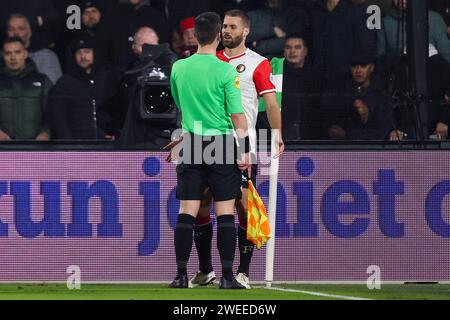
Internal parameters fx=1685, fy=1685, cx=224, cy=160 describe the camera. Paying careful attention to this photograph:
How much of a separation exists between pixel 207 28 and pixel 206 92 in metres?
0.44

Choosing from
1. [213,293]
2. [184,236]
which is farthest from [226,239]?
[213,293]

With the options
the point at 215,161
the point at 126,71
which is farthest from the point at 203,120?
the point at 126,71

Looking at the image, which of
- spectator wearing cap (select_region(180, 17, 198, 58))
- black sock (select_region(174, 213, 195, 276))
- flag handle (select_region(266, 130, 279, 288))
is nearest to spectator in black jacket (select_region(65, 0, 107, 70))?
spectator wearing cap (select_region(180, 17, 198, 58))

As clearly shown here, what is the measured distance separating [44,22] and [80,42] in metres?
0.35

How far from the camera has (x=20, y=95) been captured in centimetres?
1416

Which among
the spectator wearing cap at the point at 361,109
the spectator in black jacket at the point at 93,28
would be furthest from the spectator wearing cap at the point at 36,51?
the spectator wearing cap at the point at 361,109

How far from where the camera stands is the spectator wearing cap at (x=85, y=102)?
46.5ft

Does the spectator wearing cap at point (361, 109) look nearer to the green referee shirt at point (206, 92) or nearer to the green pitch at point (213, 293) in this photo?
the green pitch at point (213, 293)

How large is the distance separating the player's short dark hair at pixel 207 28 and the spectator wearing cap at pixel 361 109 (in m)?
2.96

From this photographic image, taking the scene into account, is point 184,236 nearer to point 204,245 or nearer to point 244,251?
point 204,245

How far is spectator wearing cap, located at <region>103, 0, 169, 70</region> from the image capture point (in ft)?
46.6

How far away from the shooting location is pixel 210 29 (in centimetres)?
1147

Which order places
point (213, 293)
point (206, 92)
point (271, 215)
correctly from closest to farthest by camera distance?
1. point (213, 293)
2. point (206, 92)
3. point (271, 215)

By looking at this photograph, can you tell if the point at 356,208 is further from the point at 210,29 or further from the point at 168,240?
the point at 210,29
